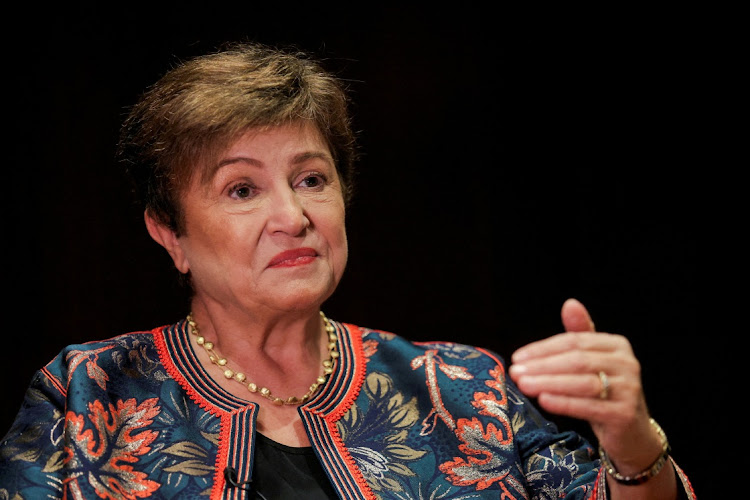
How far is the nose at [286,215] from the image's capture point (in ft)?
5.41

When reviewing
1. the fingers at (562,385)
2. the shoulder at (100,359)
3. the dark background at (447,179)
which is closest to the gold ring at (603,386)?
the fingers at (562,385)

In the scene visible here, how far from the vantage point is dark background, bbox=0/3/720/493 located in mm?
2242

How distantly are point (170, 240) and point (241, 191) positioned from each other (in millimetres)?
233

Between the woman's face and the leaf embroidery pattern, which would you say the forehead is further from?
the leaf embroidery pattern

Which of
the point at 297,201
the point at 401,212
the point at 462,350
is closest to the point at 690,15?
the point at 401,212

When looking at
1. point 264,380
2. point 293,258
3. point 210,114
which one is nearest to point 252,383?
point 264,380

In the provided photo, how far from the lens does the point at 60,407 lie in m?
1.62

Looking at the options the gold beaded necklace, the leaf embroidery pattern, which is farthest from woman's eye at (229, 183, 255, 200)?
the leaf embroidery pattern

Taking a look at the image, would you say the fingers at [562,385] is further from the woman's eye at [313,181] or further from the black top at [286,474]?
the woman's eye at [313,181]

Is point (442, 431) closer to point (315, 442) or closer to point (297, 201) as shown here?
point (315, 442)

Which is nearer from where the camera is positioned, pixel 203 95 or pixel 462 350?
pixel 203 95

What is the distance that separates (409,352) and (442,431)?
0.23 metres

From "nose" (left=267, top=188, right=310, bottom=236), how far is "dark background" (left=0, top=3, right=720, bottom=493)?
0.60 m

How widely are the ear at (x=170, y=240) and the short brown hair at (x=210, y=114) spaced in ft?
0.08
